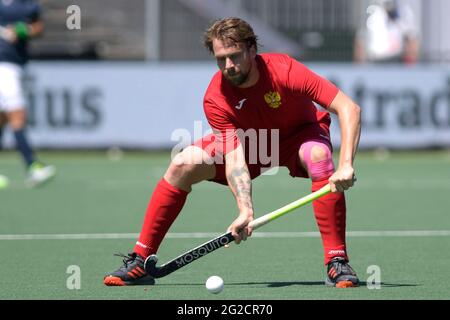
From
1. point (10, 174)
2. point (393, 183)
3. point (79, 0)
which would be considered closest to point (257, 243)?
point (393, 183)

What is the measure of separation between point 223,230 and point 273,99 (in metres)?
2.62

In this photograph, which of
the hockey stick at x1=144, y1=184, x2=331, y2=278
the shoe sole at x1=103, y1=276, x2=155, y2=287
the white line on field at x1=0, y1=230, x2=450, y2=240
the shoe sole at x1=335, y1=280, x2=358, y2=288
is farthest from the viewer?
the white line on field at x1=0, y1=230, x2=450, y2=240

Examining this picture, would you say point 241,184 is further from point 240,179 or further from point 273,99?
point 273,99

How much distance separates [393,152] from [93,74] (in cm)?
409

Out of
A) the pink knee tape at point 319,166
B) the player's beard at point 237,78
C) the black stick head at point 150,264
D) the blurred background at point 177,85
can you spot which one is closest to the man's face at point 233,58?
the player's beard at point 237,78

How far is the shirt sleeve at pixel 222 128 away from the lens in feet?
20.4

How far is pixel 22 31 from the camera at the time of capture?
12305 millimetres

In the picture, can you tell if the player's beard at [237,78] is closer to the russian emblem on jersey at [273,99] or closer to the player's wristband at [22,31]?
the russian emblem on jersey at [273,99]

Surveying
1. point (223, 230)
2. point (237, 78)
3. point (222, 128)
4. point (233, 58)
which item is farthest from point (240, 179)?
point (223, 230)

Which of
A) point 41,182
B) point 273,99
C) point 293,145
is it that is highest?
point 273,99

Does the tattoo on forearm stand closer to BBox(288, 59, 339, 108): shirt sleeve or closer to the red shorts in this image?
the red shorts

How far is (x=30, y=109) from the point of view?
52.7ft

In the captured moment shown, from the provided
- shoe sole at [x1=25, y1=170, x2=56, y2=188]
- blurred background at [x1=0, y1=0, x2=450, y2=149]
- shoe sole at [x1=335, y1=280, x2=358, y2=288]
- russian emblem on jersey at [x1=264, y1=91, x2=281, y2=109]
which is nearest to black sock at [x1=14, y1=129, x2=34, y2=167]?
shoe sole at [x1=25, y1=170, x2=56, y2=188]

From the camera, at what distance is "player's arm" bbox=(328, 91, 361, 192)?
5.84 m
